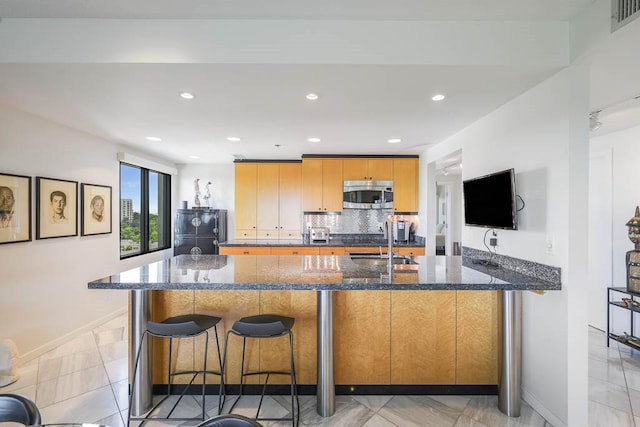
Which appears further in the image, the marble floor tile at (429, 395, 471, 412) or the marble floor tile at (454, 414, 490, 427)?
the marble floor tile at (429, 395, 471, 412)

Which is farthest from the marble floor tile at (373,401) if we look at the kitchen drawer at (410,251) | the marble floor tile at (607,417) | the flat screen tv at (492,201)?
the kitchen drawer at (410,251)

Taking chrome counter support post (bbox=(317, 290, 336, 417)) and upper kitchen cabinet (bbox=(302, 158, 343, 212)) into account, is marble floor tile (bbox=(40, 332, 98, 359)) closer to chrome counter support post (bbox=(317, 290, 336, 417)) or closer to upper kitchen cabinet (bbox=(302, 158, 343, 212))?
chrome counter support post (bbox=(317, 290, 336, 417))

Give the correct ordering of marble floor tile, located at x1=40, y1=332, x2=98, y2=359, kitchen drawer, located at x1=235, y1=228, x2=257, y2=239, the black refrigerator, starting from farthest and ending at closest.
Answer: kitchen drawer, located at x1=235, y1=228, x2=257, y2=239, the black refrigerator, marble floor tile, located at x1=40, y1=332, x2=98, y2=359

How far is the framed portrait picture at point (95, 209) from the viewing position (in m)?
3.62

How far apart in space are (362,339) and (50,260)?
319 centimetres

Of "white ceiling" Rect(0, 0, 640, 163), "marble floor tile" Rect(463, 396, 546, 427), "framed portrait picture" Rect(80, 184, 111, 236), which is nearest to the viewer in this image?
"white ceiling" Rect(0, 0, 640, 163)

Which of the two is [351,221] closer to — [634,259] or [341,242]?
[341,242]

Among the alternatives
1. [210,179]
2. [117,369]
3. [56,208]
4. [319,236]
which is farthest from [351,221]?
[56,208]

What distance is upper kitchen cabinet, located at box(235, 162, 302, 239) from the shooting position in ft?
17.5

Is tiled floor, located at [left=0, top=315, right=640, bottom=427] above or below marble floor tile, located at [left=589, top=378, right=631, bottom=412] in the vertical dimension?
above

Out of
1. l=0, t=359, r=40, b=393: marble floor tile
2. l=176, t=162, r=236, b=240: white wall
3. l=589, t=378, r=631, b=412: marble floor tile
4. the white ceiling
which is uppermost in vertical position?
the white ceiling

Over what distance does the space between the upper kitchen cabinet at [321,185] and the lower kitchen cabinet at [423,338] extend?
2.82m

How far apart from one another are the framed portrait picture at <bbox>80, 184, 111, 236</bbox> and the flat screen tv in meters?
4.22

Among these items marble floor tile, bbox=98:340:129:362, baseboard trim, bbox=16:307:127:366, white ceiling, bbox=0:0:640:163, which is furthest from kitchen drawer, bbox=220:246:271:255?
white ceiling, bbox=0:0:640:163
